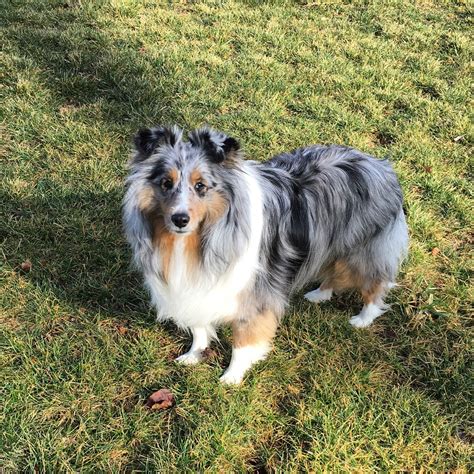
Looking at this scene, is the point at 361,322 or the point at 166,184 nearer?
the point at 166,184

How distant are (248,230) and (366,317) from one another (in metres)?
1.38

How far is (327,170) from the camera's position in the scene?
116 inches

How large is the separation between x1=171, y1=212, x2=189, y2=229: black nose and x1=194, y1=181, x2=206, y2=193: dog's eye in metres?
0.17

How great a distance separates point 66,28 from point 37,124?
2.20 metres

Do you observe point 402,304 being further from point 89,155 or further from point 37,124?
point 37,124

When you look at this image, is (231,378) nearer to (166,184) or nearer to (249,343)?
(249,343)

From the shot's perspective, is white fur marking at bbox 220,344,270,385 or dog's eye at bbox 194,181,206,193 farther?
white fur marking at bbox 220,344,270,385

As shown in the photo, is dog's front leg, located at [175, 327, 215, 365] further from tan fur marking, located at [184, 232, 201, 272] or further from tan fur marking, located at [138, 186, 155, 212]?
tan fur marking, located at [138, 186, 155, 212]

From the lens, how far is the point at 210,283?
8.63 ft

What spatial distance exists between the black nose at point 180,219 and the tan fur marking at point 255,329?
2.66 ft

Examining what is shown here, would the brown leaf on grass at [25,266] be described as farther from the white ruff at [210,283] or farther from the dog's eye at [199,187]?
the dog's eye at [199,187]

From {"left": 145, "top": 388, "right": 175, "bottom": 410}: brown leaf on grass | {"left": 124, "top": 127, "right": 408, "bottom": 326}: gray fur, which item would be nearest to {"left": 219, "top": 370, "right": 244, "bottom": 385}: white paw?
{"left": 145, "top": 388, "right": 175, "bottom": 410}: brown leaf on grass

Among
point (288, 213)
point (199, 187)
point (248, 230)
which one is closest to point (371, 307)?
point (288, 213)

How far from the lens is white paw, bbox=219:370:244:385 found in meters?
3.11
